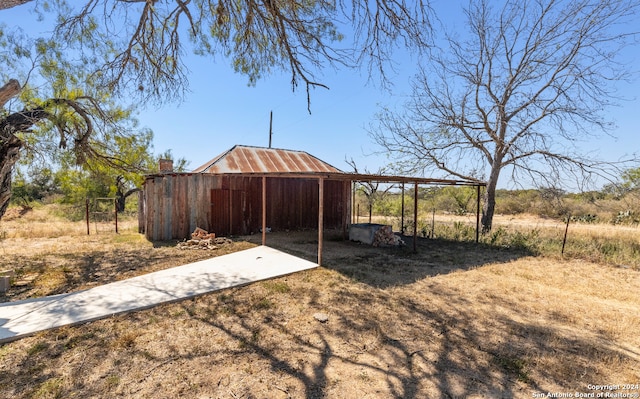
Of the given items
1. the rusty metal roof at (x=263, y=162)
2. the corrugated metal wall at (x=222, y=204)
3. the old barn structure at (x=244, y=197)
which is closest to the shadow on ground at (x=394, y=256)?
the old barn structure at (x=244, y=197)

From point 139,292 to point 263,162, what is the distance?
28.9ft

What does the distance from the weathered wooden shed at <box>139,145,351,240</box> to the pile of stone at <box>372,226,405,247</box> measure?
64.6 inches

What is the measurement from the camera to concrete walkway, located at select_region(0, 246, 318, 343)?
12.8ft

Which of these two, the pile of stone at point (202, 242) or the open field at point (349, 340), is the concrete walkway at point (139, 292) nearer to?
the open field at point (349, 340)

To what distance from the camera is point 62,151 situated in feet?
26.2

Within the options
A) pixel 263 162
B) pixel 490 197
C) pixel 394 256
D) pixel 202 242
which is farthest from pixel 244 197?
pixel 490 197

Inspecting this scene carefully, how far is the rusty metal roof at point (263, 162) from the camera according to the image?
39.0 ft

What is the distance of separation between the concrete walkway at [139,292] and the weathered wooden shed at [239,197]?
87.0 inches

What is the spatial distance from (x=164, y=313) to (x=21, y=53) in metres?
6.53

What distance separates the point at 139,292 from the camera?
5.02 metres

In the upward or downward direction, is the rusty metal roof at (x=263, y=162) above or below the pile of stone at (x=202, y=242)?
above

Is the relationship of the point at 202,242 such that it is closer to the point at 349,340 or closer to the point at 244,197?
the point at 244,197

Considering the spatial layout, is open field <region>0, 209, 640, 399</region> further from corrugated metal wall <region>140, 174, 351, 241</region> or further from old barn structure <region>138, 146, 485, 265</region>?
corrugated metal wall <region>140, 174, 351, 241</region>

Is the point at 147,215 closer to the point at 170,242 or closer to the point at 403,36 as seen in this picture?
the point at 170,242
